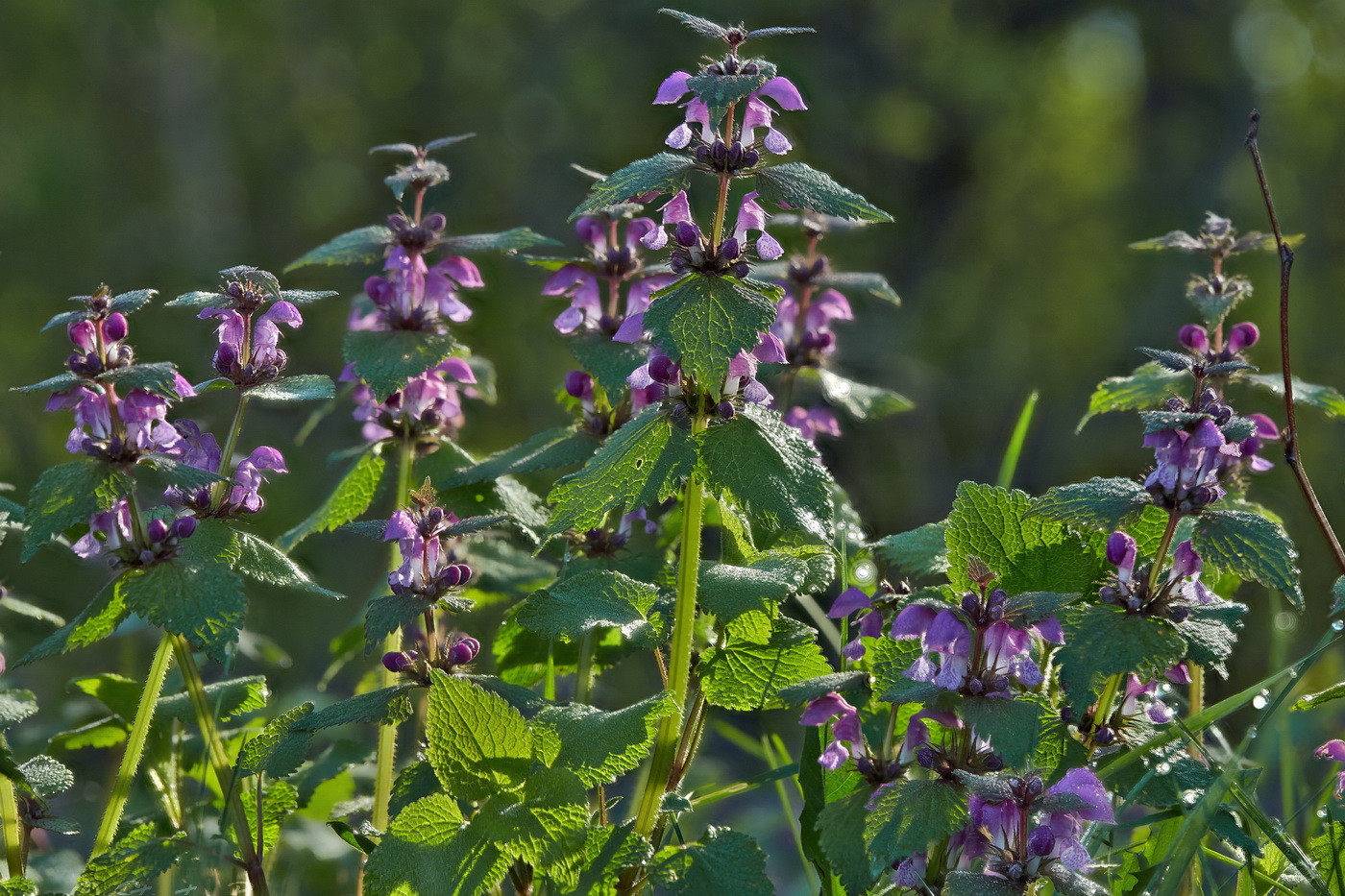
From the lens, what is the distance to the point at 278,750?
107 centimetres

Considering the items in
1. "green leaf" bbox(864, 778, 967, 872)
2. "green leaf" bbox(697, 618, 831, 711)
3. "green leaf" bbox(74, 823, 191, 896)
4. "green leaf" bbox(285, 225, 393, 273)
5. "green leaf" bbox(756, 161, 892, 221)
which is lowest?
"green leaf" bbox(74, 823, 191, 896)

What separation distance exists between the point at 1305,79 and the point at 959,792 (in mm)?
8123

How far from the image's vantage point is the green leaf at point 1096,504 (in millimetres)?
1022

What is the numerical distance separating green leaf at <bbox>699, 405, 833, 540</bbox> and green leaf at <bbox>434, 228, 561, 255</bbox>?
1.28ft

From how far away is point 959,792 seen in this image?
0.97m

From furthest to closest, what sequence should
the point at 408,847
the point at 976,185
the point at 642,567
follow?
the point at 976,185 → the point at 642,567 → the point at 408,847

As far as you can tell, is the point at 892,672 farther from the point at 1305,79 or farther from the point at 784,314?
the point at 1305,79

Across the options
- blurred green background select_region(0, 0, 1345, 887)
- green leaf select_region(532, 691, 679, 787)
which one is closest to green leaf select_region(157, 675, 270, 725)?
green leaf select_region(532, 691, 679, 787)

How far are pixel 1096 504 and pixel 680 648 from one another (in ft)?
1.28

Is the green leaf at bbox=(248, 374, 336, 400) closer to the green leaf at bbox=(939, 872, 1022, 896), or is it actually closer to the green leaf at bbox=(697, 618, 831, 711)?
the green leaf at bbox=(697, 618, 831, 711)

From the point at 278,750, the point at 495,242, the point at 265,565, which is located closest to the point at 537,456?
the point at 495,242

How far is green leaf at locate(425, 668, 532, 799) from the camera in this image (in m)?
0.97

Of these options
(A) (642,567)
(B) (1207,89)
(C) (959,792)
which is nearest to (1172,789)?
(C) (959,792)

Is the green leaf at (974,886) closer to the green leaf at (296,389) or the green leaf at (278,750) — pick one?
the green leaf at (278,750)
